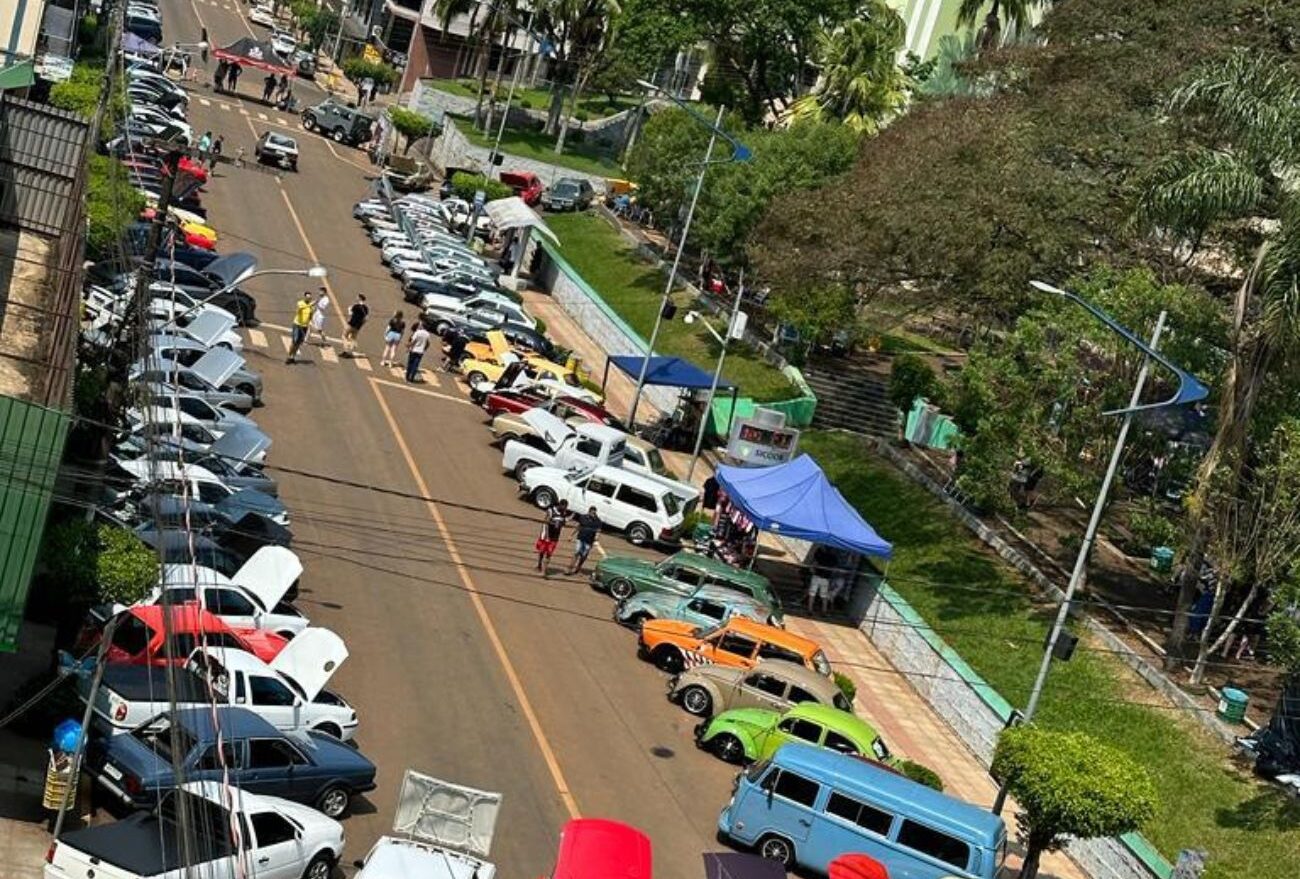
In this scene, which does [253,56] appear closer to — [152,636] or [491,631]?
[491,631]

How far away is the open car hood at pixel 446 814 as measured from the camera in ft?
73.8

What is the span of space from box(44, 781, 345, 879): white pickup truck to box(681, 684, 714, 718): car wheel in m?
10.9

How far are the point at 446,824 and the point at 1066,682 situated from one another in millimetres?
17756

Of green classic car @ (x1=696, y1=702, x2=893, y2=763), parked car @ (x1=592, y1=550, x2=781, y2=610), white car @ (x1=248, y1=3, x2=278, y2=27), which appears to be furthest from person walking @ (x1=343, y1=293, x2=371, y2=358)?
white car @ (x1=248, y1=3, x2=278, y2=27)

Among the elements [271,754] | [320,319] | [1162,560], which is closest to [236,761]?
[271,754]

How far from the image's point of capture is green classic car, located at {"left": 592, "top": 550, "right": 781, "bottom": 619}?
37.1 meters

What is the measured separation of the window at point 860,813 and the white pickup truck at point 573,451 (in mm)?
16253

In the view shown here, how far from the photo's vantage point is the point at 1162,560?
139 feet

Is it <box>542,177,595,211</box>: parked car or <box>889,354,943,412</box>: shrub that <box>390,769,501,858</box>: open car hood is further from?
<box>542,177,595,211</box>: parked car

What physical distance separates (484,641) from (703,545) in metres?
11.3

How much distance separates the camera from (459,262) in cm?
6172

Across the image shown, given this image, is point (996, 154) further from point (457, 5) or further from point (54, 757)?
point (457, 5)

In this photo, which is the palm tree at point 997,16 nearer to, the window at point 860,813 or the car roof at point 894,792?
the car roof at point 894,792

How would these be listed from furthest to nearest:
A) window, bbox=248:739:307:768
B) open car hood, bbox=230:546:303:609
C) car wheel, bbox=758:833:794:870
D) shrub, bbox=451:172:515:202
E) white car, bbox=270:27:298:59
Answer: white car, bbox=270:27:298:59 < shrub, bbox=451:172:515:202 < open car hood, bbox=230:546:303:609 < car wheel, bbox=758:833:794:870 < window, bbox=248:739:307:768
